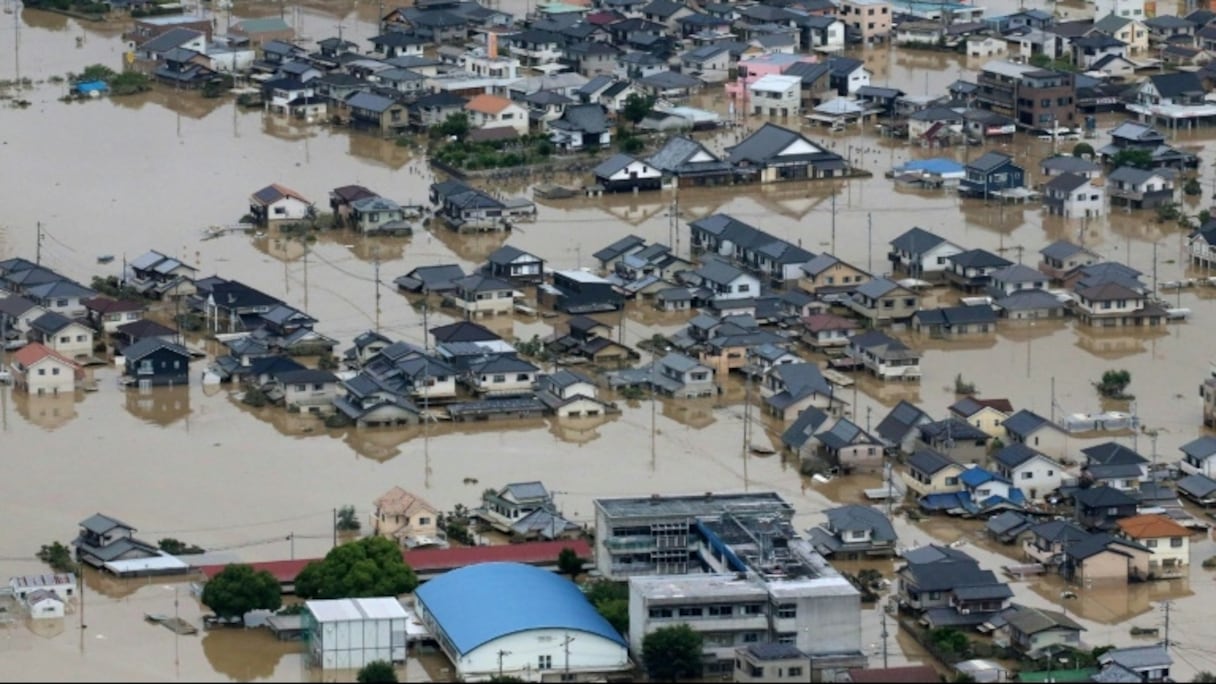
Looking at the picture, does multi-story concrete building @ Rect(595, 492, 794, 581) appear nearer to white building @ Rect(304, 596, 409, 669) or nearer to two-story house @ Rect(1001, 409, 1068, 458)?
white building @ Rect(304, 596, 409, 669)

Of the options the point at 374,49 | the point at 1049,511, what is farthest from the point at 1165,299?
the point at 374,49

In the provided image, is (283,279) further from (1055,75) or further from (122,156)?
(1055,75)

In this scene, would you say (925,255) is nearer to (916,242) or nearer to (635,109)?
(916,242)

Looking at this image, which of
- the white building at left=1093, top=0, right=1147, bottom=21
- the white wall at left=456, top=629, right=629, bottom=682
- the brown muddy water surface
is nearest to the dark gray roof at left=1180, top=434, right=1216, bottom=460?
the brown muddy water surface

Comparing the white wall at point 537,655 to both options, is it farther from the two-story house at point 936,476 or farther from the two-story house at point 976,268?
the two-story house at point 976,268

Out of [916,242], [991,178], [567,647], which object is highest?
[567,647]

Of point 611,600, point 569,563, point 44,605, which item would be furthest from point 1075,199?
point 44,605
